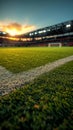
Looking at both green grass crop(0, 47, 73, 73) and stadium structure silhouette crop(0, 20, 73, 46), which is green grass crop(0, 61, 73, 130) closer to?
green grass crop(0, 47, 73, 73)

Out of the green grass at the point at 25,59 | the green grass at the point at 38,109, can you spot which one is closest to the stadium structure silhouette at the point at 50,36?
the green grass at the point at 25,59

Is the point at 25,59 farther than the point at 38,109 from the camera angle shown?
Yes

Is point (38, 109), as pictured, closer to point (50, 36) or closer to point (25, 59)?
point (25, 59)

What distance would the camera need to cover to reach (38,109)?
3.11 metres

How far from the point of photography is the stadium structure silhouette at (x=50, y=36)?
245ft

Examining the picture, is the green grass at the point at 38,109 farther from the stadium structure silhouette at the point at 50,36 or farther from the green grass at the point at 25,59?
the stadium structure silhouette at the point at 50,36

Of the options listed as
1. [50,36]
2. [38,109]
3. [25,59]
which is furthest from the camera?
[50,36]

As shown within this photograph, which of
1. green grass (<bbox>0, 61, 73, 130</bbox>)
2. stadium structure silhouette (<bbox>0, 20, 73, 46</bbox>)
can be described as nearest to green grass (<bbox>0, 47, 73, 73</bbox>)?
green grass (<bbox>0, 61, 73, 130</bbox>)

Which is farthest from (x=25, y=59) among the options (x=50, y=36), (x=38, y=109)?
(x=50, y=36)

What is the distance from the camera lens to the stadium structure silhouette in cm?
7456

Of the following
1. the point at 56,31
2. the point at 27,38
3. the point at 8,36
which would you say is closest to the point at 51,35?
the point at 56,31

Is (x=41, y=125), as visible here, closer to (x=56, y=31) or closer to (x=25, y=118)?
(x=25, y=118)

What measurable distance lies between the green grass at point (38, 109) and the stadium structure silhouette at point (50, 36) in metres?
66.6

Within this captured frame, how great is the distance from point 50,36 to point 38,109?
91.9 m
